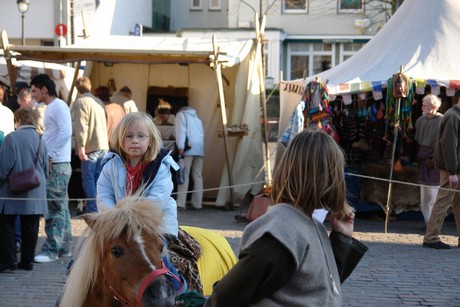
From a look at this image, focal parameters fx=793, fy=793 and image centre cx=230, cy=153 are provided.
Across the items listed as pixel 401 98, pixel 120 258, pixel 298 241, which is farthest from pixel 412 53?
pixel 298 241

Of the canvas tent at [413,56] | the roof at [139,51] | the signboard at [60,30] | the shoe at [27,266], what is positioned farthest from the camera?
the signboard at [60,30]

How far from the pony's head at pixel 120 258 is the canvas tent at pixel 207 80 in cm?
954

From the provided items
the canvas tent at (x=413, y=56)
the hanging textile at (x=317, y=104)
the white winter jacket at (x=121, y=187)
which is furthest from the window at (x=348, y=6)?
the white winter jacket at (x=121, y=187)

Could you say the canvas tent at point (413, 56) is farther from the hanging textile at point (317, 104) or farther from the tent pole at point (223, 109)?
the tent pole at point (223, 109)

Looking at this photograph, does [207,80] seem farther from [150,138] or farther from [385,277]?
[150,138]

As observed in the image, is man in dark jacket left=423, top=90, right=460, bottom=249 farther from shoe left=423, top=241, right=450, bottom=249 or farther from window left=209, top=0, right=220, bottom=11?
window left=209, top=0, right=220, bottom=11

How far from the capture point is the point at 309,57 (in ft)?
140

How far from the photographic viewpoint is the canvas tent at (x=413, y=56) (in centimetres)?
1283

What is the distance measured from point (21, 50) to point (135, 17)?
2630 cm

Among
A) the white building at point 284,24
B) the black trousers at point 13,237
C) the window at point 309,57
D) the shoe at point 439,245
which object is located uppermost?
the white building at point 284,24

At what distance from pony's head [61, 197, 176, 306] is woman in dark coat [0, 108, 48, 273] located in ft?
15.7

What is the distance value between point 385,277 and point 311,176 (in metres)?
6.56

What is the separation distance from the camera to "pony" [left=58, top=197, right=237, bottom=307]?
3688 millimetres

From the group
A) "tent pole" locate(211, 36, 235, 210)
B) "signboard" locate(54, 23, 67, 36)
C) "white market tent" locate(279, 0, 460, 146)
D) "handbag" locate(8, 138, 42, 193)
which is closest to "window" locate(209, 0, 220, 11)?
"signboard" locate(54, 23, 67, 36)
